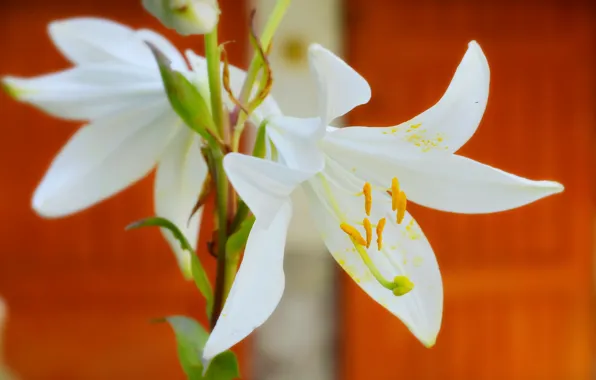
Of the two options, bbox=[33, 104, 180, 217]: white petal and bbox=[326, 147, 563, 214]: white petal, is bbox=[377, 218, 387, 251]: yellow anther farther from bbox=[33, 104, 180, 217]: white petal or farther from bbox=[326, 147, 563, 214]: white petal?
bbox=[33, 104, 180, 217]: white petal

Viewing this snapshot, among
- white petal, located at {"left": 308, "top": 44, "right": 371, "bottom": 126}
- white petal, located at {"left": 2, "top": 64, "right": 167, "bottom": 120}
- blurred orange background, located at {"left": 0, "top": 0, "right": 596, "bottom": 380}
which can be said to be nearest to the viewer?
white petal, located at {"left": 308, "top": 44, "right": 371, "bottom": 126}

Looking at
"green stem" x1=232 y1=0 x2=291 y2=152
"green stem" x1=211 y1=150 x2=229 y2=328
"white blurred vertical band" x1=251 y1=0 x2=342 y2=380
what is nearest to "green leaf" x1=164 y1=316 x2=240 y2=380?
"green stem" x1=211 y1=150 x2=229 y2=328

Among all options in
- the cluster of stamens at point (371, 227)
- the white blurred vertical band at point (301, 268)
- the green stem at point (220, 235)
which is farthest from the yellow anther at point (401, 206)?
the white blurred vertical band at point (301, 268)

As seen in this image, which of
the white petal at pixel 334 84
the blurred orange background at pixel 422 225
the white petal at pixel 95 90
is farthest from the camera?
the blurred orange background at pixel 422 225

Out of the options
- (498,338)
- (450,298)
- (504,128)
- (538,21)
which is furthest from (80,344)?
(538,21)

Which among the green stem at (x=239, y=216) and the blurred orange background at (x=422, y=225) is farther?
the blurred orange background at (x=422, y=225)

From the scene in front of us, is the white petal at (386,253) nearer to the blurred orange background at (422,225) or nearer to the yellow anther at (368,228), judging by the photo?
the yellow anther at (368,228)

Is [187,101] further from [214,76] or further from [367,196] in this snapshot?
[367,196]
